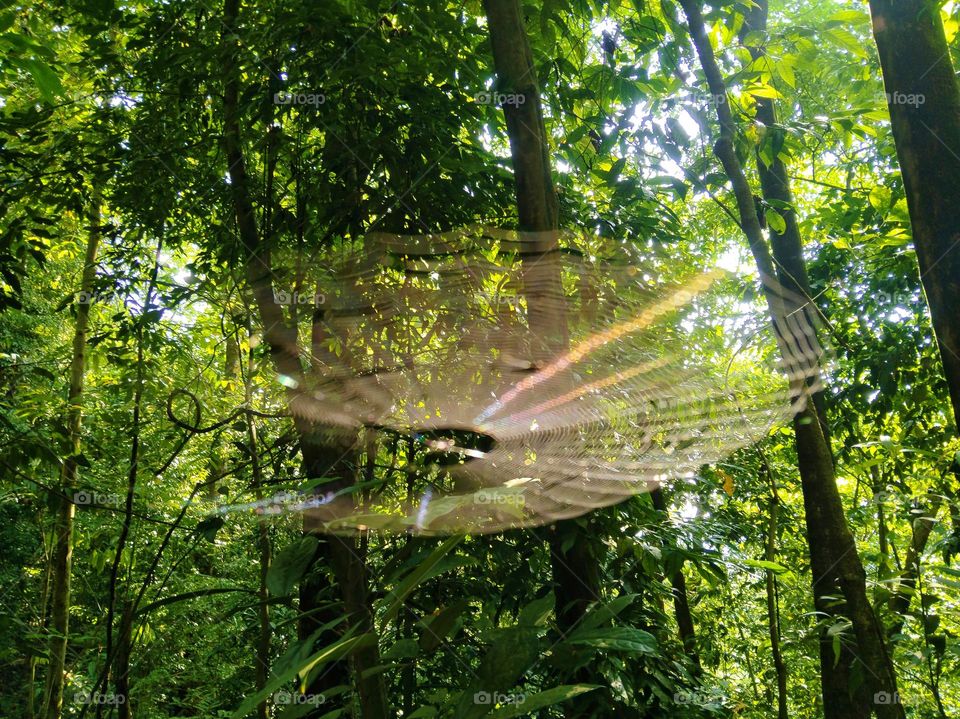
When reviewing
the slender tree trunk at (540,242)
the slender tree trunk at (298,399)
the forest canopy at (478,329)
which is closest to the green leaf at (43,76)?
the forest canopy at (478,329)

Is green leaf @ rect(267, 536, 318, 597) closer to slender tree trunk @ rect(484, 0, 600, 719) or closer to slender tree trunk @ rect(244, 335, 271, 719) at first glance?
slender tree trunk @ rect(244, 335, 271, 719)

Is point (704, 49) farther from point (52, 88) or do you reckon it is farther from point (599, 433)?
point (52, 88)

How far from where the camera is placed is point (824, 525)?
1864 mm

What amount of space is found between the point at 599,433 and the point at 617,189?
85 cm

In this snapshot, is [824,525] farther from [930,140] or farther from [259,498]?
[259,498]

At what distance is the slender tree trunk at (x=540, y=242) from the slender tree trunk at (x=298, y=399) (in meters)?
0.36

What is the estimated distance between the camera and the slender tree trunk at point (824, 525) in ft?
5.04

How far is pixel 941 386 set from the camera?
320 cm

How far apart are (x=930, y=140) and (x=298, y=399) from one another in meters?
1.41

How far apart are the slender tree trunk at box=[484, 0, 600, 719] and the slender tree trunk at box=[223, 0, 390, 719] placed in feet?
1.18

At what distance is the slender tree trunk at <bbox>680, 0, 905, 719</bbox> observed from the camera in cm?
154

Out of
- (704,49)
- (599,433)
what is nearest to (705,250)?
(704,49)

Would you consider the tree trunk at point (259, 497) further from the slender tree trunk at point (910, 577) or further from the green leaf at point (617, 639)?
the slender tree trunk at point (910, 577)

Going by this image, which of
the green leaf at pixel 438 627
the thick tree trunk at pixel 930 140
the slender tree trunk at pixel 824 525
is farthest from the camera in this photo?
the slender tree trunk at pixel 824 525
